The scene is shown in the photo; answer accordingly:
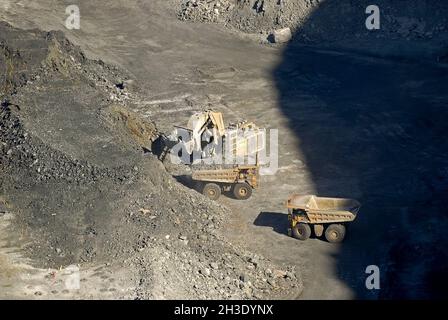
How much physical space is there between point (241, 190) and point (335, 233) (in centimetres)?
419

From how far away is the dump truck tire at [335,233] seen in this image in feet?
73.8

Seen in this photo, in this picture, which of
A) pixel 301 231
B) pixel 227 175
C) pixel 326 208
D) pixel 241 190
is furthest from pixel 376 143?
pixel 301 231

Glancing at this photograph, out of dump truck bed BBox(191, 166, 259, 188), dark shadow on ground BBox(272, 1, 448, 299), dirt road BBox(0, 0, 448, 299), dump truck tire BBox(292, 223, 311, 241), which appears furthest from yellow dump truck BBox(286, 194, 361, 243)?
dump truck bed BBox(191, 166, 259, 188)

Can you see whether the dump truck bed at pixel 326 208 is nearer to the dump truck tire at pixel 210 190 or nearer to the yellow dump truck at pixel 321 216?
the yellow dump truck at pixel 321 216

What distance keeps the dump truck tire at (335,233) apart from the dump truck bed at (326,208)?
25cm

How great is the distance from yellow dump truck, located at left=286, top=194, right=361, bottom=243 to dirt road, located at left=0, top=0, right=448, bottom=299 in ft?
1.14

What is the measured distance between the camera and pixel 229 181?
2533 centimetres

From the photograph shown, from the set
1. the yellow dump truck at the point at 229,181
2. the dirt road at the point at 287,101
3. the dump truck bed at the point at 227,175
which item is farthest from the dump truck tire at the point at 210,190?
the dirt road at the point at 287,101

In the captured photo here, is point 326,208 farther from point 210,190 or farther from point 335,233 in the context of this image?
point 210,190

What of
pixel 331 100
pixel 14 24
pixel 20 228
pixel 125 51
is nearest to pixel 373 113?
pixel 331 100

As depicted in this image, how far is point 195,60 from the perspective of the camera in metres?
38.2
